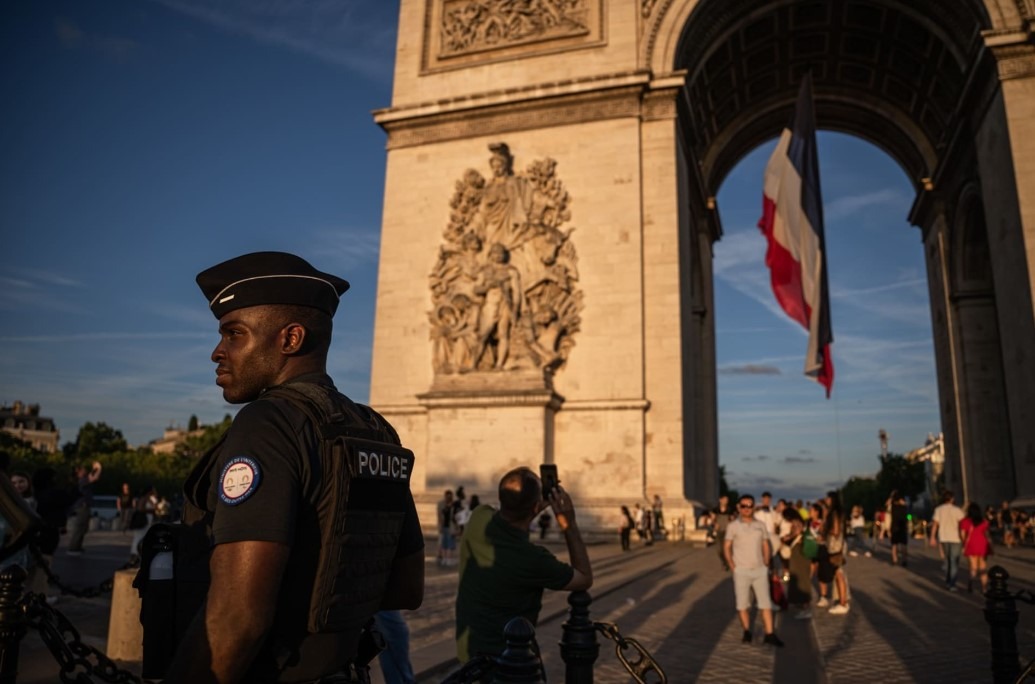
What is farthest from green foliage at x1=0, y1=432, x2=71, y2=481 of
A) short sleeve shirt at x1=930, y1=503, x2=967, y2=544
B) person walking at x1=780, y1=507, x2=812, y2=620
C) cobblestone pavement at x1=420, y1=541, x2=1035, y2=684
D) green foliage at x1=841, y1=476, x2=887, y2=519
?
green foliage at x1=841, y1=476, x2=887, y2=519

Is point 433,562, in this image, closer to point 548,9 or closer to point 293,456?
point 293,456

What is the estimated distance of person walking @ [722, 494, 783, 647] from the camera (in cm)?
700

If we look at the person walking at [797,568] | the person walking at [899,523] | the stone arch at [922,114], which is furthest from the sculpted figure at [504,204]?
the person walking at [797,568]

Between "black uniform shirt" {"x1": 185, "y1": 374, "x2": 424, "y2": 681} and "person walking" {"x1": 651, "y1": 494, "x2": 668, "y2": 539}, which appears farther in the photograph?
"person walking" {"x1": 651, "y1": 494, "x2": 668, "y2": 539}

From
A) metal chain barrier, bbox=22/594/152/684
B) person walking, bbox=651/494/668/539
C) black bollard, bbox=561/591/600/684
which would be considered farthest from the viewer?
person walking, bbox=651/494/668/539

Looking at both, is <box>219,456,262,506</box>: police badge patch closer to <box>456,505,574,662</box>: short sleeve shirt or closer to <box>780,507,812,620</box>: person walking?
<box>456,505,574,662</box>: short sleeve shirt

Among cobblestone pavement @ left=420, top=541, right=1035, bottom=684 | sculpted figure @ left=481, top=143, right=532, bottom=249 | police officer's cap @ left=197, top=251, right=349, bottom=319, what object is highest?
sculpted figure @ left=481, top=143, right=532, bottom=249

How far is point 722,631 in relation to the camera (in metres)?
7.44

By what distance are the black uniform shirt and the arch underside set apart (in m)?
18.9

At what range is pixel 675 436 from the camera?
1655cm

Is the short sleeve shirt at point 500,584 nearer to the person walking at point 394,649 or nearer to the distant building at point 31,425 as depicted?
the person walking at point 394,649

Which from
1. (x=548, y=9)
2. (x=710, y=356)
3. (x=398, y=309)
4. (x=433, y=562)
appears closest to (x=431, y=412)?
(x=398, y=309)

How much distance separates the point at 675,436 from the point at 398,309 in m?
7.41

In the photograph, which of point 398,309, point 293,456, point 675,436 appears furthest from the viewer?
point 398,309
